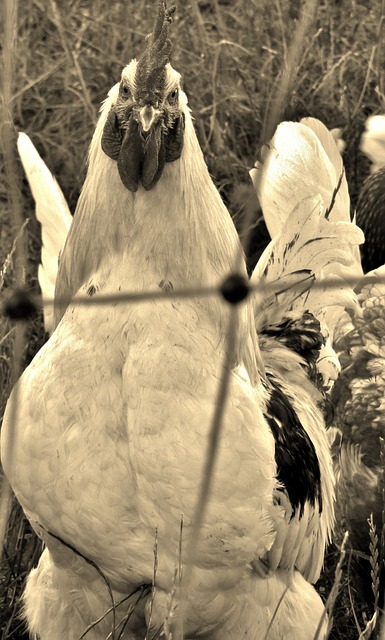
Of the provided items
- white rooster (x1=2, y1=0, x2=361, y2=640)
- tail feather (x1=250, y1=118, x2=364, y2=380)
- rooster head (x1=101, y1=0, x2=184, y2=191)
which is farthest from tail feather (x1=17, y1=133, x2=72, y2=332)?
rooster head (x1=101, y1=0, x2=184, y2=191)

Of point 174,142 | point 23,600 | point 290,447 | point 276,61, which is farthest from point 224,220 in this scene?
point 276,61

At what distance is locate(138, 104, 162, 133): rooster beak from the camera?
223 centimetres

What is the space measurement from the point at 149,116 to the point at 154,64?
121 millimetres

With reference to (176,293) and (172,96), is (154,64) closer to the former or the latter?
(172,96)

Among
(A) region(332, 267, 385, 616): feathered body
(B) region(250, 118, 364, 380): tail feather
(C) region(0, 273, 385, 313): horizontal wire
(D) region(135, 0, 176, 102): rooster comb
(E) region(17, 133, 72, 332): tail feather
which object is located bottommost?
(A) region(332, 267, 385, 616): feathered body

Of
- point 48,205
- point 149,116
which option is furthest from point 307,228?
point 149,116

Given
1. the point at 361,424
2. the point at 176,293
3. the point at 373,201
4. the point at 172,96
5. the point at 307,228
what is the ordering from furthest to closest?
the point at 373,201 → the point at 361,424 → the point at 307,228 → the point at 172,96 → the point at 176,293

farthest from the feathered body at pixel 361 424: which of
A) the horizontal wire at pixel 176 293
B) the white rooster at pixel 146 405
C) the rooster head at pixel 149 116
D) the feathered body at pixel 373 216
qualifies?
the rooster head at pixel 149 116

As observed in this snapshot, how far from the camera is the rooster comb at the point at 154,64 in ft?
7.43

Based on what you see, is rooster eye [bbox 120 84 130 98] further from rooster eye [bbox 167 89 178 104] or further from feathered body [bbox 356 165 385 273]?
feathered body [bbox 356 165 385 273]

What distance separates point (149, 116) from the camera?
2.24m

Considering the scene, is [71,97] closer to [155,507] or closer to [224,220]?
[224,220]

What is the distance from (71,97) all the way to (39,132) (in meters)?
0.25

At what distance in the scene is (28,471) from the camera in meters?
2.46
